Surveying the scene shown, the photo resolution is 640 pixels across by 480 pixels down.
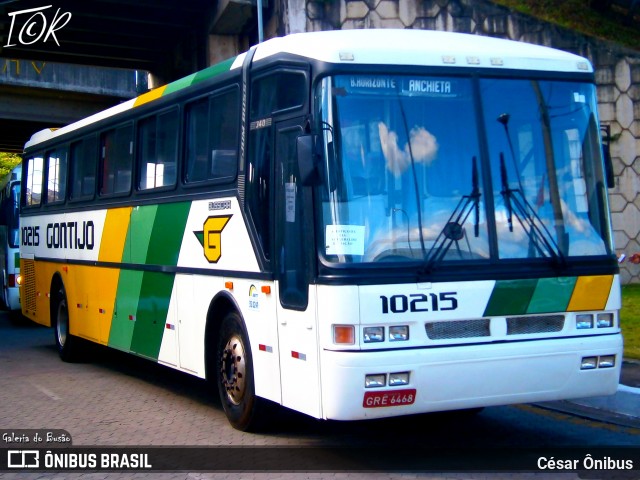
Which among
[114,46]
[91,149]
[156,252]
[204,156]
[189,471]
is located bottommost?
[189,471]

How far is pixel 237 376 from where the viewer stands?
8.84 metres

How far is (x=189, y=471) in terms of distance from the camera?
7617mm

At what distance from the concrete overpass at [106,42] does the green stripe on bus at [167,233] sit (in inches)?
375

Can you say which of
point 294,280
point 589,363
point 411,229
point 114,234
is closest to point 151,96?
point 114,234

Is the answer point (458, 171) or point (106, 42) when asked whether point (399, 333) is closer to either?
A: point (458, 171)

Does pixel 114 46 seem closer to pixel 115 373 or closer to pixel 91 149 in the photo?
pixel 91 149

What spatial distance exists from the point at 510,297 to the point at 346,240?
1.35 metres

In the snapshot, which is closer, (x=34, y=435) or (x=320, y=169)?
(x=320, y=169)

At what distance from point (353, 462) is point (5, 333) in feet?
46.1

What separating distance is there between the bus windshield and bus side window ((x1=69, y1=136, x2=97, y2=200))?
693 centimetres

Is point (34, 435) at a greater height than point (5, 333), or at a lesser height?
lesser

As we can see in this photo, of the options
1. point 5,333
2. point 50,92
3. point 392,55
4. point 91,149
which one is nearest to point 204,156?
point 392,55

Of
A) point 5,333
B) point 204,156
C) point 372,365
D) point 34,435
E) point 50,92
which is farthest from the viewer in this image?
point 50,92

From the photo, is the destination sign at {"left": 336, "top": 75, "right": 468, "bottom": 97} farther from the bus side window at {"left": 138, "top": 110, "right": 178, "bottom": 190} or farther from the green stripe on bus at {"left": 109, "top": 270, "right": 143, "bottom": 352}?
the green stripe on bus at {"left": 109, "top": 270, "right": 143, "bottom": 352}
